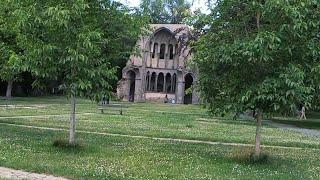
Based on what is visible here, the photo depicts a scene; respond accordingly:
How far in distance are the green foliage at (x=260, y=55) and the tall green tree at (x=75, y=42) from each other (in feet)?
8.63

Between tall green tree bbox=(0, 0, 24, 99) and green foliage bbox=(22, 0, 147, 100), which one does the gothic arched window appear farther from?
green foliage bbox=(22, 0, 147, 100)

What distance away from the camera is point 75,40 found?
13352 mm

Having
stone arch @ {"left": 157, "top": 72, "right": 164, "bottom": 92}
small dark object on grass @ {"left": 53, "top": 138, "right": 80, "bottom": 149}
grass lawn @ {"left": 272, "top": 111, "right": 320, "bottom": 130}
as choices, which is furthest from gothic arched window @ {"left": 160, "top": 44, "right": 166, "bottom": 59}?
small dark object on grass @ {"left": 53, "top": 138, "right": 80, "bottom": 149}

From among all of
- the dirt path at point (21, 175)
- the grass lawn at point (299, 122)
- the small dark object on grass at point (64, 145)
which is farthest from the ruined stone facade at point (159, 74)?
the dirt path at point (21, 175)

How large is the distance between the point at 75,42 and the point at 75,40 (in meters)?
0.07

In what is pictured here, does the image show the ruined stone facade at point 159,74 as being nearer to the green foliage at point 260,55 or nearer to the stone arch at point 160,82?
the stone arch at point 160,82

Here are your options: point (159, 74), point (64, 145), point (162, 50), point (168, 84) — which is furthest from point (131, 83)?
point (64, 145)

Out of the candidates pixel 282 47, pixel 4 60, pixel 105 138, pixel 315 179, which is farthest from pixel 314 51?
pixel 4 60

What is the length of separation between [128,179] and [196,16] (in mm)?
5791

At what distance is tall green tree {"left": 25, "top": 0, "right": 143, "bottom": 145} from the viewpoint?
13.0 m

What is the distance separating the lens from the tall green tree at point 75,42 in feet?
42.6

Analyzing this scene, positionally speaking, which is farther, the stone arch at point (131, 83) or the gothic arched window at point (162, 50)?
the stone arch at point (131, 83)

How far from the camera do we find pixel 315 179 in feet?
36.4

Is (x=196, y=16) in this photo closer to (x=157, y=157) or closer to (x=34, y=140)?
(x=157, y=157)
